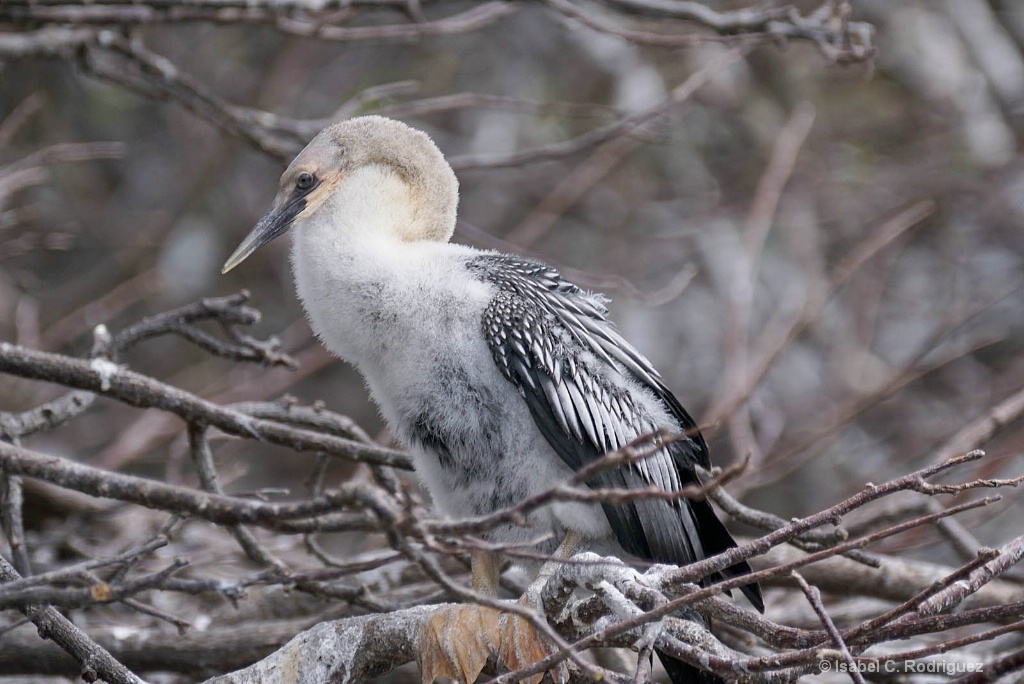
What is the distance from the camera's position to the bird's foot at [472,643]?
2.76m

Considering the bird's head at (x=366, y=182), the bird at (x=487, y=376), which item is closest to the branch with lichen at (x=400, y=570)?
the bird at (x=487, y=376)

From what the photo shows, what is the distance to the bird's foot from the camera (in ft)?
9.06

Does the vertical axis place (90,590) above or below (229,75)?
below

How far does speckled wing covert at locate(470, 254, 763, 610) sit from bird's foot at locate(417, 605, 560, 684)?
374 millimetres

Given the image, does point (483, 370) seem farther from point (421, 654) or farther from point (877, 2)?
point (877, 2)

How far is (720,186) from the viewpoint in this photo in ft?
25.7

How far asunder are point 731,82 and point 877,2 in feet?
3.70

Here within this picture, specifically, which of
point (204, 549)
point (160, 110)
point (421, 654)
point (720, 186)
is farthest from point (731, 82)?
point (421, 654)

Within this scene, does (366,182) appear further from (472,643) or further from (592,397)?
(472,643)

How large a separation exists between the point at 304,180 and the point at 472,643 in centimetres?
138

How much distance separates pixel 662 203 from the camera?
298 inches

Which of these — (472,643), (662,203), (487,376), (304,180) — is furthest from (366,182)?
(662,203)

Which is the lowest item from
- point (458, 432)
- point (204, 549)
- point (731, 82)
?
point (204, 549)

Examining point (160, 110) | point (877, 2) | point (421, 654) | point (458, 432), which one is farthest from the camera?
point (160, 110)
